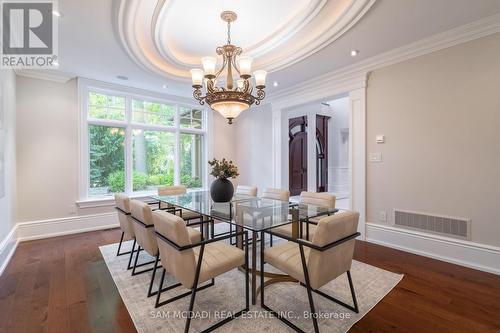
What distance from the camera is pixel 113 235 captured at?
4023mm

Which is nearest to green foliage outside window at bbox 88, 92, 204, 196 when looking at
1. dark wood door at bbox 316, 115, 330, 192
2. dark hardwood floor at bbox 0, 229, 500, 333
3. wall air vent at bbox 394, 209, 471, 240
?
dark hardwood floor at bbox 0, 229, 500, 333

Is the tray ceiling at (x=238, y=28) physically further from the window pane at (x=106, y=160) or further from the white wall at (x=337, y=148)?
the white wall at (x=337, y=148)

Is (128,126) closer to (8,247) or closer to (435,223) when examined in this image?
(8,247)

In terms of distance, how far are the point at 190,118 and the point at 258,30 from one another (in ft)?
10.3

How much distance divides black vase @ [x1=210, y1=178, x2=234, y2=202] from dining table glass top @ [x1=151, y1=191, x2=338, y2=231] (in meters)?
0.07

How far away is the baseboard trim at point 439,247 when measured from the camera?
104 inches

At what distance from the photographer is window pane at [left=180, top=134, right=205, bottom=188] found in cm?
558

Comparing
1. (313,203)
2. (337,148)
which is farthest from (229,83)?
(337,148)

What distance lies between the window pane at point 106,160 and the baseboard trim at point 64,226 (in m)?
0.49

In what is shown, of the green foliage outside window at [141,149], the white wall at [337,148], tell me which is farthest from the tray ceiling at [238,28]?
the white wall at [337,148]

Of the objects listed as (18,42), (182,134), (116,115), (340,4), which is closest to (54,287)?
(18,42)

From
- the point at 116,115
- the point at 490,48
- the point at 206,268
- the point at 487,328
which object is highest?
the point at 490,48

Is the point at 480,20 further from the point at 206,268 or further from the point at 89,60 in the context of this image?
the point at 89,60

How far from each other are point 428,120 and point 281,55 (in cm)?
223
